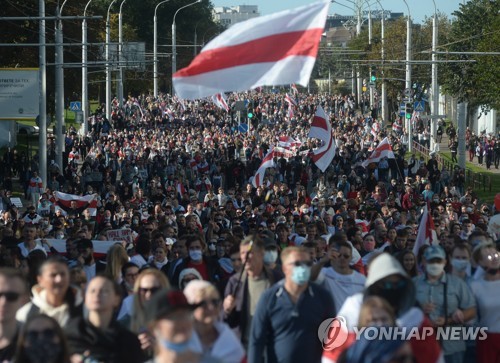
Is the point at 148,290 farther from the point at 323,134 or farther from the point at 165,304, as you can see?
the point at 323,134

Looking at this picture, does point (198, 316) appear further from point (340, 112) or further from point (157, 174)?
point (340, 112)

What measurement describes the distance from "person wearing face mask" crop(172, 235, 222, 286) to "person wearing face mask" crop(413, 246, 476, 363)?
2.45 m

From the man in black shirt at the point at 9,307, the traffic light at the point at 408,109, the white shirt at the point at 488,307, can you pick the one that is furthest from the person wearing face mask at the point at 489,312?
the traffic light at the point at 408,109

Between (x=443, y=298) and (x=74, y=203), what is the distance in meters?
16.9

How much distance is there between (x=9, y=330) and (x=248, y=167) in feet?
114

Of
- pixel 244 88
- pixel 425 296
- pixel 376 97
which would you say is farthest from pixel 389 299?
pixel 376 97

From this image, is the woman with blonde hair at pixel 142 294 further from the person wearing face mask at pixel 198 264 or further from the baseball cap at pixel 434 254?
the person wearing face mask at pixel 198 264

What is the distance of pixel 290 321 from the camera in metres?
8.77

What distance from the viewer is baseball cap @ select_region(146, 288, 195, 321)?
664 centimetres

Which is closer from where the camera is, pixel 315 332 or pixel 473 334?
pixel 315 332

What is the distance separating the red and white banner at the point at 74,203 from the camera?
25.7 meters

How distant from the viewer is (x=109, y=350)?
7.61 m

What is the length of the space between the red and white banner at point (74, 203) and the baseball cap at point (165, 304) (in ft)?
60.1

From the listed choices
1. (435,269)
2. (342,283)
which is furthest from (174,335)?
(342,283)
